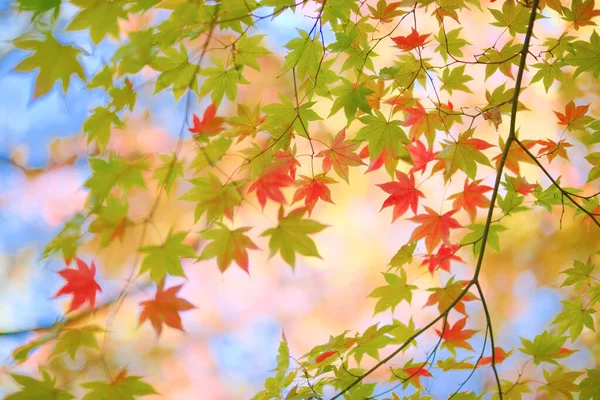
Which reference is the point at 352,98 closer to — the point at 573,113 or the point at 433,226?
the point at 433,226

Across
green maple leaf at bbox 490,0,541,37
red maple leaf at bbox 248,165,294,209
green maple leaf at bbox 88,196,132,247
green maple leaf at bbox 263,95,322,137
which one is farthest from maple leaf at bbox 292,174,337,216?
green maple leaf at bbox 490,0,541,37

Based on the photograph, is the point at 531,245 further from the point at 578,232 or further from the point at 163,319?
the point at 163,319

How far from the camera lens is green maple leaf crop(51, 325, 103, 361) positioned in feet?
2.57

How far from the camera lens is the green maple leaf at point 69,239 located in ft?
2.53

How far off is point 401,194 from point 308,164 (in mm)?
698

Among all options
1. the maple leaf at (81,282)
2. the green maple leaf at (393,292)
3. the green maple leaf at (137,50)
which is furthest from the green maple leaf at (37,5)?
the green maple leaf at (393,292)

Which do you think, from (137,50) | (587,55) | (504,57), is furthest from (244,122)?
(587,55)

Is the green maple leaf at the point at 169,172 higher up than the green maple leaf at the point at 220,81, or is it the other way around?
the green maple leaf at the point at 220,81

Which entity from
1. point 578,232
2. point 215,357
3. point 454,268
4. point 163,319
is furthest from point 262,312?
point 578,232

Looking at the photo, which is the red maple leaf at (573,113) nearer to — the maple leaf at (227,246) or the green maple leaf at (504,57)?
the green maple leaf at (504,57)

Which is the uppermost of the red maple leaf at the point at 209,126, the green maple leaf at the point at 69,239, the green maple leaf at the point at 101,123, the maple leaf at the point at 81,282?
the red maple leaf at the point at 209,126

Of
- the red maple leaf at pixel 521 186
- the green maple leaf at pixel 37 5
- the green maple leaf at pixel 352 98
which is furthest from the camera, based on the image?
the red maple leaf at pixel 521 186

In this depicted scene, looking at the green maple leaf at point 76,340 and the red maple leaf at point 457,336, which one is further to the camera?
the red maple leaf at point 457,336

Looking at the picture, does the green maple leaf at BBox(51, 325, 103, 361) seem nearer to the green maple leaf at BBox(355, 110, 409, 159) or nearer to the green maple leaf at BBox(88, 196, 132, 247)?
the green maple leaf at BBox(88, 196, 132, 247)
